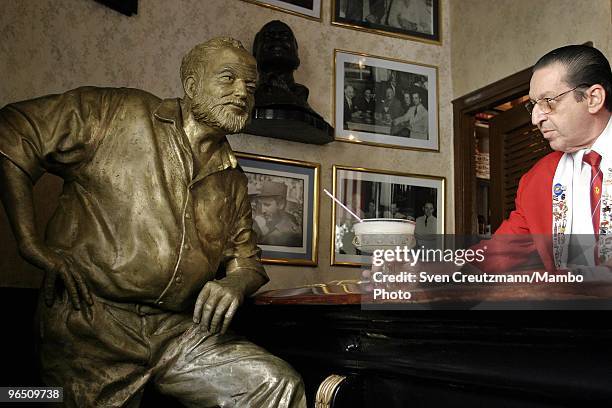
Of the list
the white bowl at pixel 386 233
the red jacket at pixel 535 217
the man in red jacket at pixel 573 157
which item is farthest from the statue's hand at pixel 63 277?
the red jacket at pixel 535 217

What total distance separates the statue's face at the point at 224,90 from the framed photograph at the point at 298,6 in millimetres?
2017

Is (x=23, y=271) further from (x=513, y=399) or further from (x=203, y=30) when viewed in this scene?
(x=513, y=399)

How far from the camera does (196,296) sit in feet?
7.12

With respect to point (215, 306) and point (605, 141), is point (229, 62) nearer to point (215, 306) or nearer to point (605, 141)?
point (215, 306)

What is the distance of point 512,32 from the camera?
431 centimetres

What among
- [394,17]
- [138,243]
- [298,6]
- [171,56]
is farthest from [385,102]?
[138,243]

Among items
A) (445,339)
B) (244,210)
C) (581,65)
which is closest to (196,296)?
(244,210)

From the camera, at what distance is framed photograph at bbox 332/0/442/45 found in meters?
4.48

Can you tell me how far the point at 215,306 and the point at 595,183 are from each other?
1.52m

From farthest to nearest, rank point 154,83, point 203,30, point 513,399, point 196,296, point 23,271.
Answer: point 203,30 → point 154,83 → point 23,271 → point 196,296 → point 513,399

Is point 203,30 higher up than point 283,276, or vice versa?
point 203,30

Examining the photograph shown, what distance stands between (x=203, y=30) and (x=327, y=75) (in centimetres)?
90

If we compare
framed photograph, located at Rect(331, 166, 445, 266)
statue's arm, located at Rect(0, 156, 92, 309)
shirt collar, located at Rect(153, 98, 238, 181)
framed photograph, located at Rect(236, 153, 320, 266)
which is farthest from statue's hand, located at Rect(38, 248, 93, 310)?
framed photograph, located at Rect(331, 166, 445, 266)

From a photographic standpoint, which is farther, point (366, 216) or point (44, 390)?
point (366, 216)
